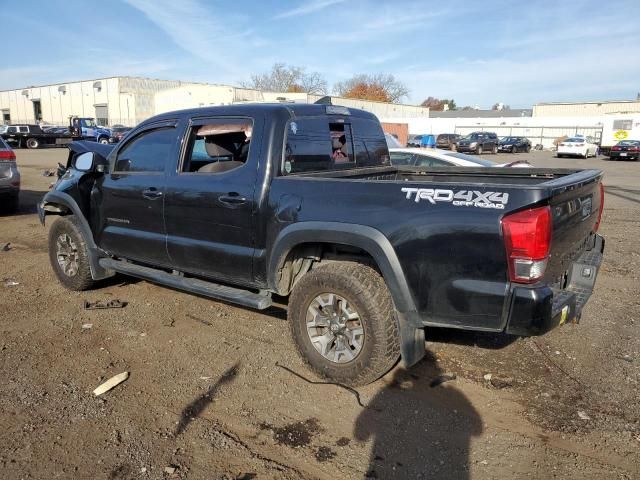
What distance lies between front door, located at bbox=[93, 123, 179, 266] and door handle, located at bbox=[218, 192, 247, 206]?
0.76 meters

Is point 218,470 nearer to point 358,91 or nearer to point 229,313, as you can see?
point 229,313

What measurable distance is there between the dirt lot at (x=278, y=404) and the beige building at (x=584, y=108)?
65.4 meters

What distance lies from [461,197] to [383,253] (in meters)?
0.59

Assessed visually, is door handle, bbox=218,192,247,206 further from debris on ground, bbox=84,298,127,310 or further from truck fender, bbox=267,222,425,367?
debris on ground, bbox=84,298,127,310

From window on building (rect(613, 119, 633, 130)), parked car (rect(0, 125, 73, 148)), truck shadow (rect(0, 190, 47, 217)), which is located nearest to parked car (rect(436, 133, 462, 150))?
window on building (rect(613, 119, 633, 130))

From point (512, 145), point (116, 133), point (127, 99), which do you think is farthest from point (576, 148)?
point (127, 99)

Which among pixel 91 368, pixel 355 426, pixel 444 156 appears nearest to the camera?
pixel 355 426

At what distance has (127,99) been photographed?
62.5 m

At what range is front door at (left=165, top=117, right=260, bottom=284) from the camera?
13.0 ft

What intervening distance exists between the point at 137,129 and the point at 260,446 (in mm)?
3169

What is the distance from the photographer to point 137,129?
4828 mm

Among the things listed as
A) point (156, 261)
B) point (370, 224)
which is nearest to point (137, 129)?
point (156, 261)

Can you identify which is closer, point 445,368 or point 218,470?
point 218,470

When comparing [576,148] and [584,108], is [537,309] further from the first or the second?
[584,108]
